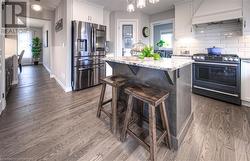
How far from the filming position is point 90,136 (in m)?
1.89

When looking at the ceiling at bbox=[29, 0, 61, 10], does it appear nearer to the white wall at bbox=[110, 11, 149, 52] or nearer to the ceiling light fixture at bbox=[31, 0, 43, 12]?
the ceiling light fixture at bbox=[31, 0, 43, 12]

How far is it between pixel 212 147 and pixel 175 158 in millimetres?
508

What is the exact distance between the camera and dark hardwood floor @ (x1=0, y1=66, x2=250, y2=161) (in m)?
1.54

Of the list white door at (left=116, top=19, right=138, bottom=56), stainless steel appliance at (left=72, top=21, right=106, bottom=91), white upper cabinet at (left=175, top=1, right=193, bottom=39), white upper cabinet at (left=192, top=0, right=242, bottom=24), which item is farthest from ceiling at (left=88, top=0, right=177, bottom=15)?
white upper cabinet at (left=192, top=0, right=242, bottom=24)

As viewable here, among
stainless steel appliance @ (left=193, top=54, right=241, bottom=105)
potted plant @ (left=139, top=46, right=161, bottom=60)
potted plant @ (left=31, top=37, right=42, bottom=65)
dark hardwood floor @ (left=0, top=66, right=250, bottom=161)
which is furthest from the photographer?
potted plant @ (left=31, top=37, right=42, bottom=65)

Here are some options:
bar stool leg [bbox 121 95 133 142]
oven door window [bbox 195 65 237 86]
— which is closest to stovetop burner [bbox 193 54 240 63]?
oven door window [bbox 195 65 237 86]

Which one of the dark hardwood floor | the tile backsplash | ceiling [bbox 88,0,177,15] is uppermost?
ceiling [bbox 88,0,177,15]

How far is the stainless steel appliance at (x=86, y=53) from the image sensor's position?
3814mm

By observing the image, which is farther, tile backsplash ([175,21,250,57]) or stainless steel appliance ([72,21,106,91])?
stainless steel appliance ([72,21,106,91])

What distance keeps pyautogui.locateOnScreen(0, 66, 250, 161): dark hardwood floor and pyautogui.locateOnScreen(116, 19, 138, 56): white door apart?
10.1 feet

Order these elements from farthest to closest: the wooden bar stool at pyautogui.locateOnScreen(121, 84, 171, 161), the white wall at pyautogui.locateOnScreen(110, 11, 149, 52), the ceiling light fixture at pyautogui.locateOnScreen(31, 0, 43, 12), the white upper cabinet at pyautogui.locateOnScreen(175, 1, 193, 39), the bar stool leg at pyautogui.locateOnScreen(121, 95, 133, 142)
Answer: the white wall at pyautogui.locateOnScreen(110, 11, 149, 52) → the ceiling light fixture at pyautogui.locateOnScreen(31, 0, 43, 12) → the white upper cabinet at pyautogui.locateOnScreen(175, 1, 193, 39) → the bar stool leg at pyautogui.locateOnScreen(121, 95, 133, 142) → the wooden bar stool at pyautogui.locateOnScreen(121, 84, 171, 161)

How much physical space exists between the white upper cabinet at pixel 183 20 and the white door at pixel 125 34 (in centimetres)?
161

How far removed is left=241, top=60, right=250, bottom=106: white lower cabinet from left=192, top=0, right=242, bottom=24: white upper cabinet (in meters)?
0.99

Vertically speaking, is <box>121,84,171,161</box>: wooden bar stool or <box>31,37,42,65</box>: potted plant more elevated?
<box>31,37,42,65</box>: potted plant
